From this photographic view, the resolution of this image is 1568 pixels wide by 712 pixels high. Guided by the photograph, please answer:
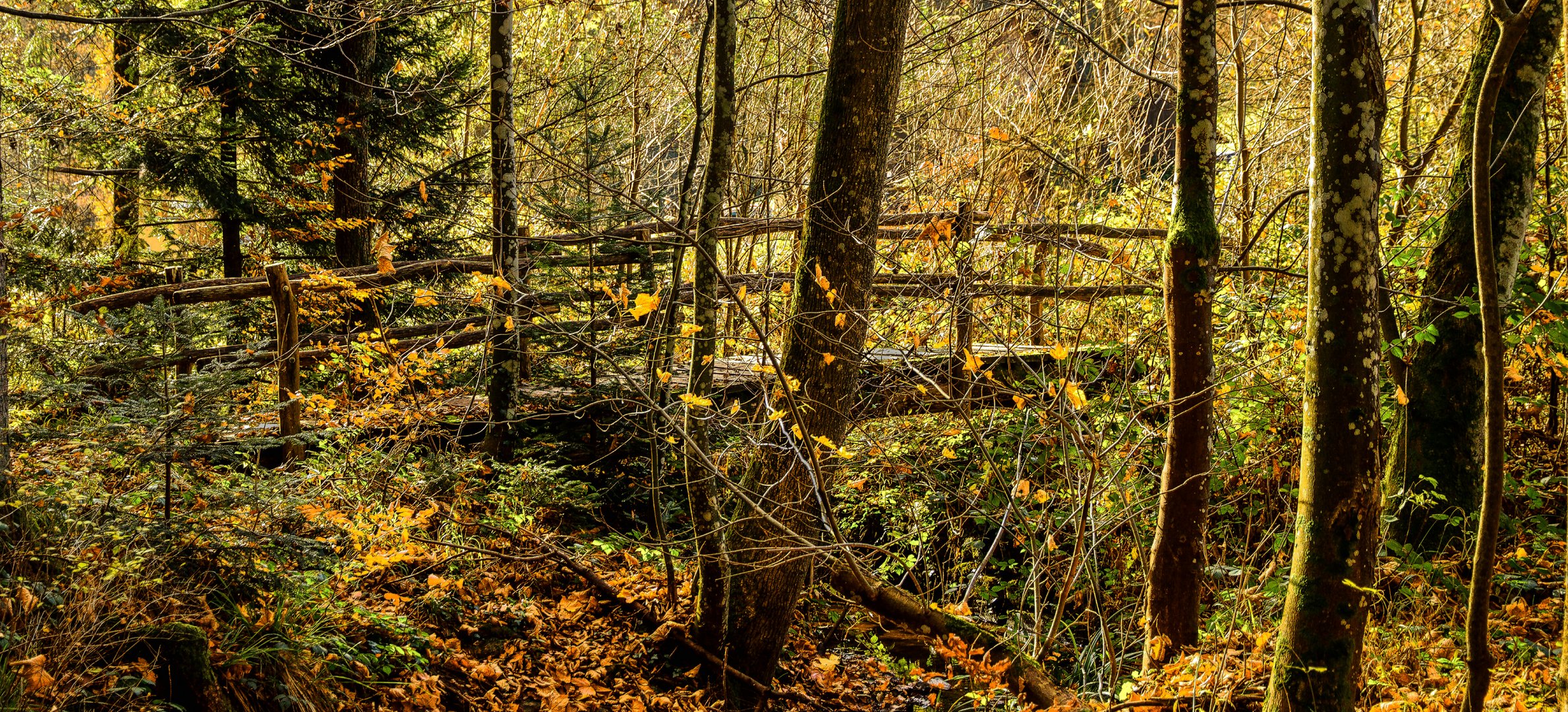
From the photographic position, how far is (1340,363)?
286 centimetres

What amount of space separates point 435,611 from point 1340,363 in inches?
184

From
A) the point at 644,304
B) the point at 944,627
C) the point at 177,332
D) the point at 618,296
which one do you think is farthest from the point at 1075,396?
the point at 177,332

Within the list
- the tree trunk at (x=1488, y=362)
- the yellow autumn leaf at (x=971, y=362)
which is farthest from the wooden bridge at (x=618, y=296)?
the tree trunk at (x=1488, y=362)

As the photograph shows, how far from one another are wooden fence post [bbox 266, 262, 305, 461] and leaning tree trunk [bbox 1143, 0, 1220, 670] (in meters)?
5.59

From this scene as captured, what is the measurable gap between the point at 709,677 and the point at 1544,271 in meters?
5.58

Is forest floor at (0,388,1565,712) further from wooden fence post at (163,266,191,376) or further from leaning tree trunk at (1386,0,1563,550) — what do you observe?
wooden fence post at (163,266,191,376)

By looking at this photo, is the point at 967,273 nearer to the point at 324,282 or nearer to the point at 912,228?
the point at 912,228

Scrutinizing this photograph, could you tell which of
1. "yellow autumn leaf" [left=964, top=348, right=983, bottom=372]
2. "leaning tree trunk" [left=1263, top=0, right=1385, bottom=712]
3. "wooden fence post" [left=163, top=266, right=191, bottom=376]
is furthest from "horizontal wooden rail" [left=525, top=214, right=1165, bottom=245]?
"leaning tree trunk" [left=1263, top=0, right=1385, bottom=712]

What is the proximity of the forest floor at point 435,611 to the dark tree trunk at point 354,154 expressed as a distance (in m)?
3.55

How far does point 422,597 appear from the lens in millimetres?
4953

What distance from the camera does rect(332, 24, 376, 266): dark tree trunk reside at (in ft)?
29.0

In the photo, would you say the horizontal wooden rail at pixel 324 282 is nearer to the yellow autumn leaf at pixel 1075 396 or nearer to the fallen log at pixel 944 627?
the fallen log at pixel 944 627

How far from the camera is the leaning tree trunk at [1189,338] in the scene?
3980 mm

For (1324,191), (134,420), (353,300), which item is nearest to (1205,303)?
(1324,191)
